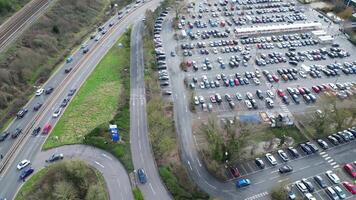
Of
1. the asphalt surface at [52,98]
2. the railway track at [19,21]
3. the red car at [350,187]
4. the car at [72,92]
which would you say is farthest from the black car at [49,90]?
the red car at [350,187]

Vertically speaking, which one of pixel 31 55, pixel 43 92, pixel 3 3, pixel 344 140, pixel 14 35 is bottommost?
pixel 344 140

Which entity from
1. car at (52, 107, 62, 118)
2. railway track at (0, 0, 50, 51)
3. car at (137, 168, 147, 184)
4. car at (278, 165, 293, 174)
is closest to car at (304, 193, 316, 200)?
car at (278, 165, 293, 174)

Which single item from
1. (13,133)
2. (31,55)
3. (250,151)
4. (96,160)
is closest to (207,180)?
(250,151)

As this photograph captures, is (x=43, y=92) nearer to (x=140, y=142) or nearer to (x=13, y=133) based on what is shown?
(x=13, y=133)

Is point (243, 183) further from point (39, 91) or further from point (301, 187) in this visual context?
point (39, 91)

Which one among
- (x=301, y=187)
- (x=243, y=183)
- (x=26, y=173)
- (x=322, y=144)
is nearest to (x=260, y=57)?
(x=322, y=144)
